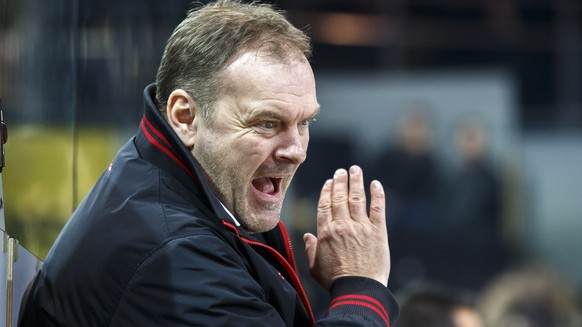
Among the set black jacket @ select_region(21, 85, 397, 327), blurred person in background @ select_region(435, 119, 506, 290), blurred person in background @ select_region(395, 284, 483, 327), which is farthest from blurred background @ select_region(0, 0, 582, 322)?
blurred person in background @ select_region(395, 284, 483, 327)

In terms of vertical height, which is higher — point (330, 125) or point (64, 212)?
point (64, 212)

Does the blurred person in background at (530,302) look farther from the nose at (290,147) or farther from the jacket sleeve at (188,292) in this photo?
the jacket sleeve at (188,292)

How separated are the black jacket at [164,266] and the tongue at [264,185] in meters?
0.10

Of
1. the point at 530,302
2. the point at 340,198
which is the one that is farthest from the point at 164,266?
the point at 530,302

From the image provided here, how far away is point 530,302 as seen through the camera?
15.2ft

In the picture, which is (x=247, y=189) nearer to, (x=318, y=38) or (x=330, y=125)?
(x=330, y=125)

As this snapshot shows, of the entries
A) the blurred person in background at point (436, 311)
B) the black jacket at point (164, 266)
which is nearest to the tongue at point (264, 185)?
the black jacket at point (164, 266)

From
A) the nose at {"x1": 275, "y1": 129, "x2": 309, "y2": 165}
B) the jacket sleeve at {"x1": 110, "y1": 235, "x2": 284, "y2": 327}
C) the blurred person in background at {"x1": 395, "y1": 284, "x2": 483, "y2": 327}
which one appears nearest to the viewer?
the jacket sleeve at {"x1": 110, "y1": 235, "x2": 284, "y2": 327}

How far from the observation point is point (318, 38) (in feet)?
23.7

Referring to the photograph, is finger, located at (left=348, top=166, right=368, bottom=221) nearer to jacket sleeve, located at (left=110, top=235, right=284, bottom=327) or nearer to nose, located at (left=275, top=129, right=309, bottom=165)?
nose, located at (left=275, top=129, right=309, bottom=165)

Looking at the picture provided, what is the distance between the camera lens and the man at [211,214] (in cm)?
156

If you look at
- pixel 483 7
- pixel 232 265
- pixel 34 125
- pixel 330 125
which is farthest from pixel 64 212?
pixel 483 7

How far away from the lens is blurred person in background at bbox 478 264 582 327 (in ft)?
14.5

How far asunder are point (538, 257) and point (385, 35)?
87.2 inches
